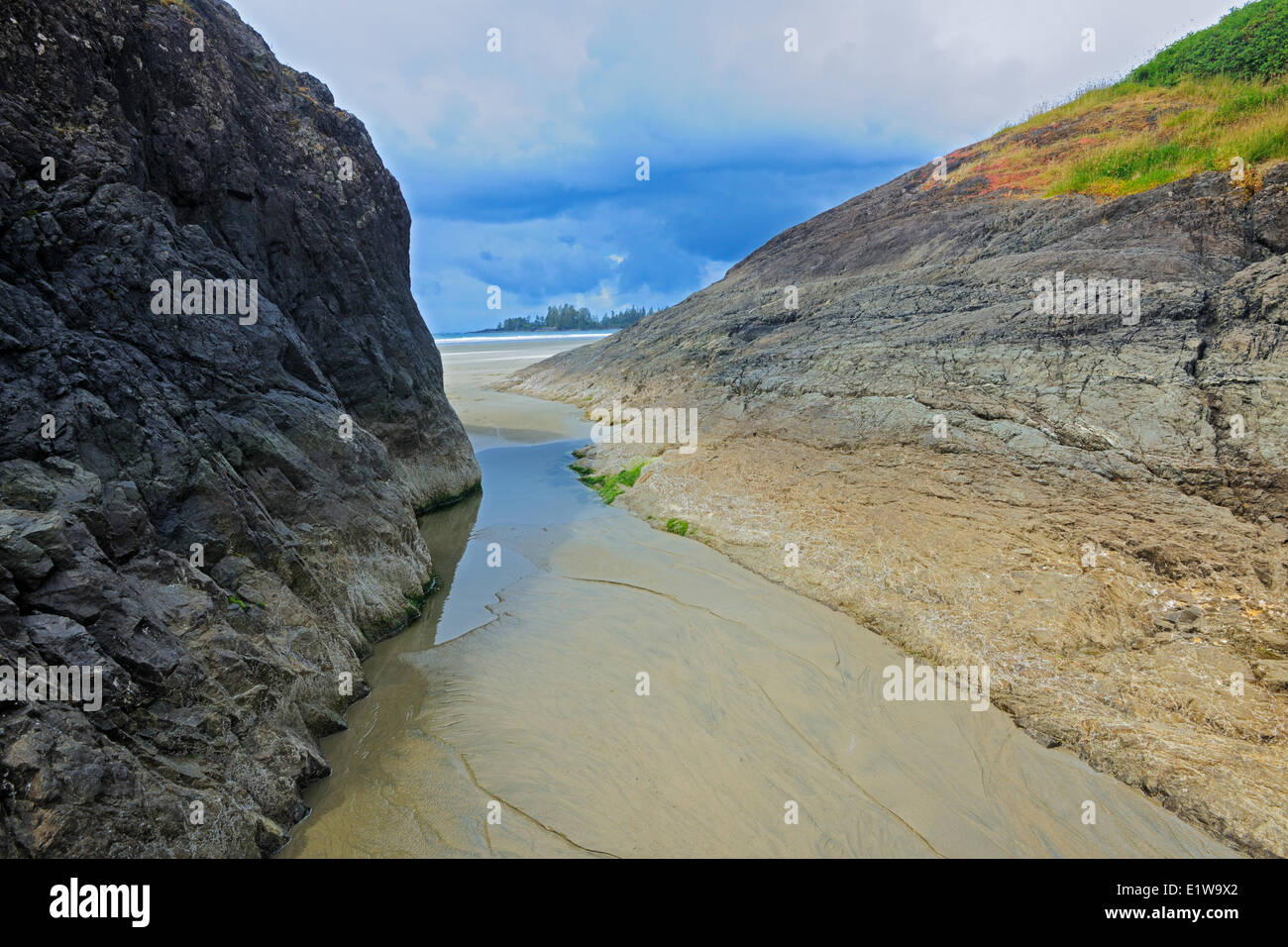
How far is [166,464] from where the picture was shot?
6551 millimetres

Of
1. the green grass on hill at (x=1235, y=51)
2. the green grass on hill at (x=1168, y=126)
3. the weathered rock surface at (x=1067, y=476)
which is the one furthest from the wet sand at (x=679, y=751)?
the green grass on hill at (x=1235, y=51)

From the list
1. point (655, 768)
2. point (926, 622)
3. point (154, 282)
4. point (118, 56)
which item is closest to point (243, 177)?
point (118, 56)

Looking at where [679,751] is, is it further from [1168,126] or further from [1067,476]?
[1168,126]

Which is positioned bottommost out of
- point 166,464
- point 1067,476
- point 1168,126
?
point 1067,476

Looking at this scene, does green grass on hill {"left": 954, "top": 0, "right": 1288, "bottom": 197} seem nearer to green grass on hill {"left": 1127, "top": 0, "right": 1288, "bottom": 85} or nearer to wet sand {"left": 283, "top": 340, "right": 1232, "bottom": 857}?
green grass on hill {"left": 1127, "top": 0, "right": 1288, "bottom": 85}

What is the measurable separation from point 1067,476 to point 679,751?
862 cm

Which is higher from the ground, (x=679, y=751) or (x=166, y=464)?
(x=166, y=464)

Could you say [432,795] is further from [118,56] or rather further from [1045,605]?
[118,56]

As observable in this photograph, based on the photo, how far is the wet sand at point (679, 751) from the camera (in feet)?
18.0

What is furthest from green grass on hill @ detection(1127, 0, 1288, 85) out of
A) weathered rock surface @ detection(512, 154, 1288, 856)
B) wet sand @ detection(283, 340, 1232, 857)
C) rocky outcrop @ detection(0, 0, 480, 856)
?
rocky outcrop @ detection(0, 0, 480, 856)

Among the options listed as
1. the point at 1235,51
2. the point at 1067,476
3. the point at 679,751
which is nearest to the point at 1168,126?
the point at 1235,51

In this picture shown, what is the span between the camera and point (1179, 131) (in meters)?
17.6

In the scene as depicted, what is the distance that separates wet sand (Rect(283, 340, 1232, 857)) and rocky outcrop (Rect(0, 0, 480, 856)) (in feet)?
2.86

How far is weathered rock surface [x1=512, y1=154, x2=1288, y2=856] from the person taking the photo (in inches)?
273
